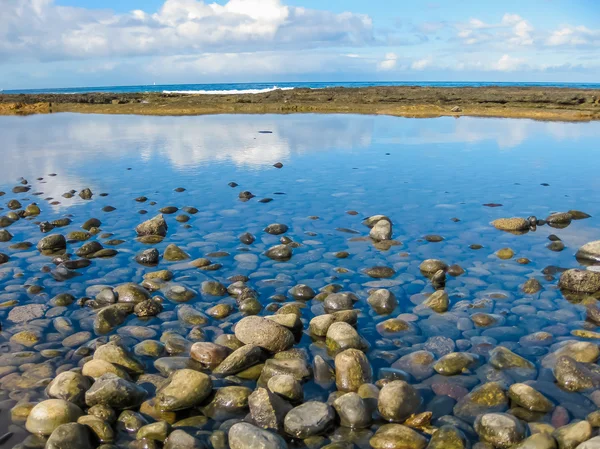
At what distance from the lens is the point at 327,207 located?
1700 cm

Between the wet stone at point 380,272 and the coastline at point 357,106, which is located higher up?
the coastline at point 357,106

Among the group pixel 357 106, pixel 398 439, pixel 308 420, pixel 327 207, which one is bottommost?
pixel 398 439

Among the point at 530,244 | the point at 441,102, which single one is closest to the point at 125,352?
the point at 530,244

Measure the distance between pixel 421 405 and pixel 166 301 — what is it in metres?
5.14

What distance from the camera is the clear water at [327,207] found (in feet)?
31.1

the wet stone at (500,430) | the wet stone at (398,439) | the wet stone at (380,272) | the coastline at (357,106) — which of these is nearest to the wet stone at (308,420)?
the wet stone at (398,439)

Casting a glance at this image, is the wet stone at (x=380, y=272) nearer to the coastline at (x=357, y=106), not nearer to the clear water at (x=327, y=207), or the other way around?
the clear water at (x=327, y=207)

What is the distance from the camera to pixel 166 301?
9984mm

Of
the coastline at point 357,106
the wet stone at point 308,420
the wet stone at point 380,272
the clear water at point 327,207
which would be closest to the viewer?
the wet stone at point 308,420

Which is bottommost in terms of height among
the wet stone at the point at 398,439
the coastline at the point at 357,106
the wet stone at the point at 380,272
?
the wet stone at the point at 398,439

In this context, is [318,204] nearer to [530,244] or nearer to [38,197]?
[530,244]

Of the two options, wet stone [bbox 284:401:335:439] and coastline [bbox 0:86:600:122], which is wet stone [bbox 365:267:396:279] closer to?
wet stone [bbox 284:401:335:439]

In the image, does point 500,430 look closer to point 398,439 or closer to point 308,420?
point 398,439

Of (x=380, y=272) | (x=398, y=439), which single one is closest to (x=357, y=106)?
(x=380, y=272)
